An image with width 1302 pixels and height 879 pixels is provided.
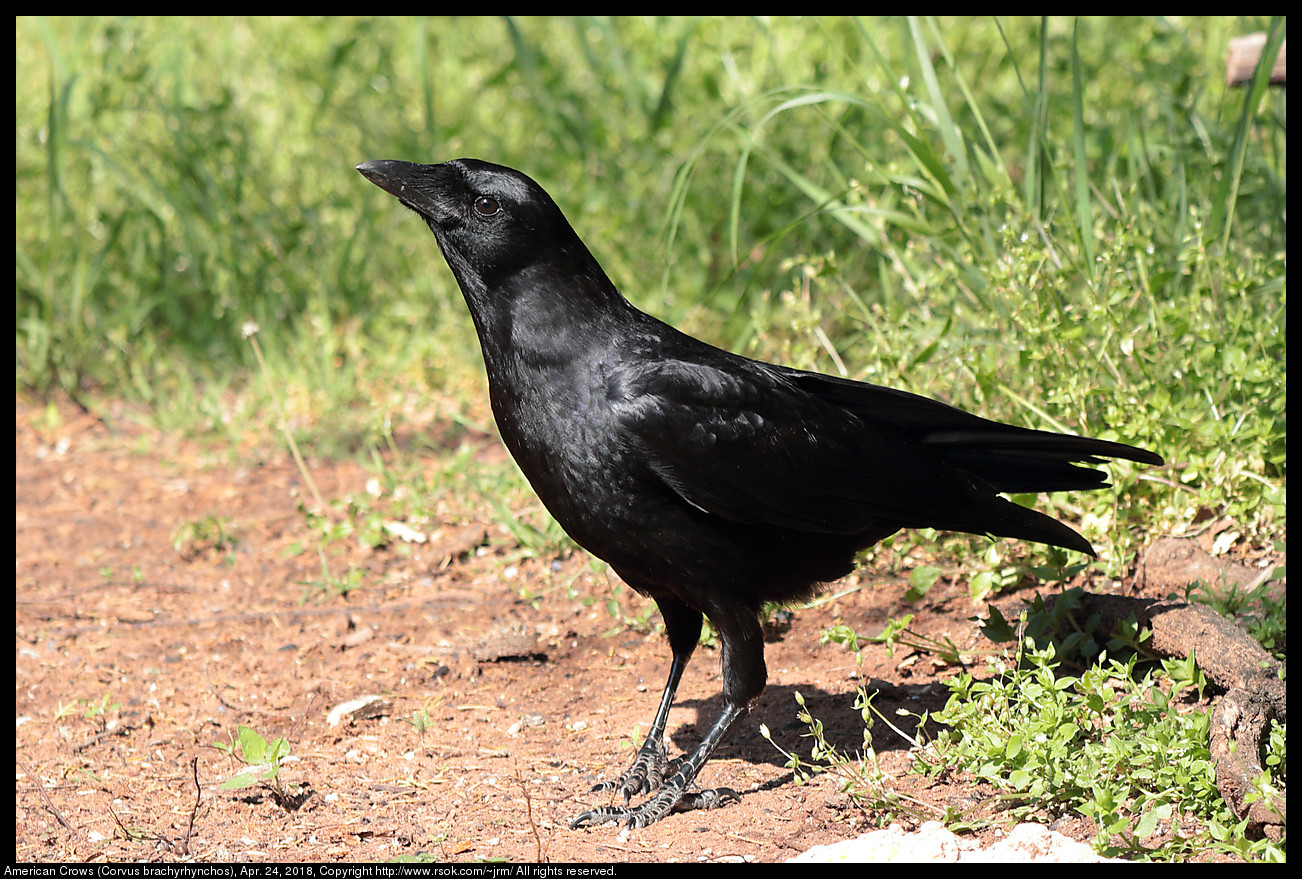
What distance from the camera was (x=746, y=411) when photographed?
297 centimetres

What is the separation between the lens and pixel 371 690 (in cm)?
359

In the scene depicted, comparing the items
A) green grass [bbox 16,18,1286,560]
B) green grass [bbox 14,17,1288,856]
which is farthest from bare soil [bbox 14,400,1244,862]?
green grass [bbox 16,18,1286,560]

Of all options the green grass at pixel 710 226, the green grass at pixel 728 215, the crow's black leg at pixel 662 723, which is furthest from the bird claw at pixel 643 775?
the green grass at pixel 728 215

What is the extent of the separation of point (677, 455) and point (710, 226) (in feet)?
10.3

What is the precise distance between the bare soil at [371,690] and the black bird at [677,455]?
0.88 feet

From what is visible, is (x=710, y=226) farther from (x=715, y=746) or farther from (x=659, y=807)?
(x=659, y=807)

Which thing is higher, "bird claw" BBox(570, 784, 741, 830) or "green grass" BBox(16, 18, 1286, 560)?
"green grass" BBox(16, 18, 1286, 560)

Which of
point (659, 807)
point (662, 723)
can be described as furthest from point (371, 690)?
point (659, 807)

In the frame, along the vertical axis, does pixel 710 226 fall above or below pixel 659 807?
above

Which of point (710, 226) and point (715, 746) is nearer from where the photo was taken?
point (715, 746)

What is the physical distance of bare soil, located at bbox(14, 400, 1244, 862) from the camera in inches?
109

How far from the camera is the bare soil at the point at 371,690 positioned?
109 inches

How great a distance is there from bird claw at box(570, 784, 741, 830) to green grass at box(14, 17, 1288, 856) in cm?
100

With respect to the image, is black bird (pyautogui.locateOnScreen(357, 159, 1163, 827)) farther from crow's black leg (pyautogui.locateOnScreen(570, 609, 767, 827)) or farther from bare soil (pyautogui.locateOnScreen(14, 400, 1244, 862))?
bare soil (pyautogui.locateOnScreen(14, 400, 1244, 862))
